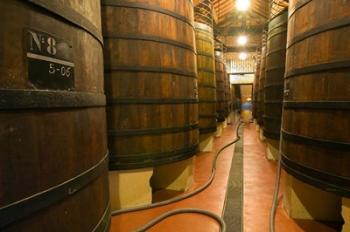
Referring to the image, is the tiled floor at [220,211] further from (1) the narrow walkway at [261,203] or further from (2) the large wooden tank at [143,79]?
(2) the large wooden tank at [143,79]

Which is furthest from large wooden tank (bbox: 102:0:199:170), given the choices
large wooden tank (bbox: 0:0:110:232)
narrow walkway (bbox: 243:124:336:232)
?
large wooden tank (bbox: 0:0:110:232)

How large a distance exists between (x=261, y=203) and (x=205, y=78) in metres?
3.24

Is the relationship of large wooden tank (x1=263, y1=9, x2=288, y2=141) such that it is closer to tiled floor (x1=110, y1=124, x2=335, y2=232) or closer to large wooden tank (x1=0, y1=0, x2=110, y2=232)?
tiled floor (x1=110, y1=124, x2=335, y2=232)

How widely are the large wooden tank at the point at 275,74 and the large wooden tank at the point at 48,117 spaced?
147 inches

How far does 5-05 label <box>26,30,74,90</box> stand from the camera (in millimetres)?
949

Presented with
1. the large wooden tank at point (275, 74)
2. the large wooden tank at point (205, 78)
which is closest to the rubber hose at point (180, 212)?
the large wooden tank at point (275, 74)

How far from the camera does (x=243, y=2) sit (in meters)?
6.44

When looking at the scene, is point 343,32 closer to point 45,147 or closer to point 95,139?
point 95,139

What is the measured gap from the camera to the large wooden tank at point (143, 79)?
2557 mm

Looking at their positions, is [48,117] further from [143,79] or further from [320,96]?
[320,96]

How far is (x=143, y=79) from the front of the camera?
2.65 m

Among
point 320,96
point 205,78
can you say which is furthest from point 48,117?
point 205,78

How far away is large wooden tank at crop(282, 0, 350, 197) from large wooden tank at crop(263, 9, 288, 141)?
1.94 m

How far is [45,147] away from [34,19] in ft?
1.53
